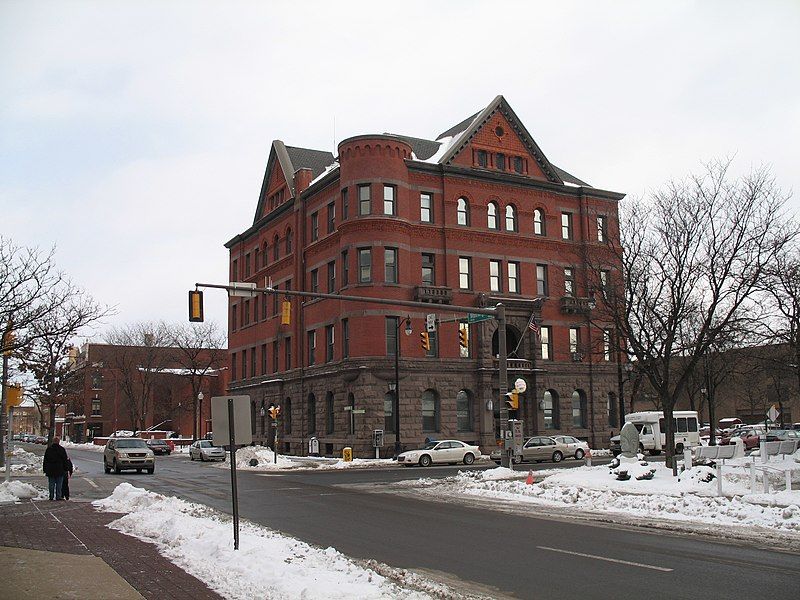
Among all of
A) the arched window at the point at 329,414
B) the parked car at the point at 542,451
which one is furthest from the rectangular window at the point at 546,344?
the arched window at the point at 329,414

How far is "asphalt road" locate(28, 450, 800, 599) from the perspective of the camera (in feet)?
30.9

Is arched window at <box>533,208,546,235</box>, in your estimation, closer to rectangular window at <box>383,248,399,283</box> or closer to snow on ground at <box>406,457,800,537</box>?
rectangular window at <box>383,248,399,283</box>

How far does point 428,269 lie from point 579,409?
14.9 meters

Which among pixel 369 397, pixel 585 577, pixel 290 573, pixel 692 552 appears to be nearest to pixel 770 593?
pixel 585 577

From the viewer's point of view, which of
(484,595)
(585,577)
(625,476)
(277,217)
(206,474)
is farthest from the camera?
(277,217)

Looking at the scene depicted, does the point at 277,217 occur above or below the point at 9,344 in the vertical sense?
above

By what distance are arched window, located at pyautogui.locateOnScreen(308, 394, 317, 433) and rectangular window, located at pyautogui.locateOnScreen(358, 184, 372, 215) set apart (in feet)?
43.9

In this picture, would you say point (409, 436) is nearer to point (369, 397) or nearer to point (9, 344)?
point (369, 397)

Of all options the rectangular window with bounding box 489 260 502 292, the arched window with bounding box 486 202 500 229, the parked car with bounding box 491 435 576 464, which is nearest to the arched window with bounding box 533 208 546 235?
the arched window with bounding box 486 202 500 229

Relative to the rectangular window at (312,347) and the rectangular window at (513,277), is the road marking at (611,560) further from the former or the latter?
the rectangular window at (312,347)

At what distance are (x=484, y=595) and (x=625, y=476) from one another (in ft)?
50.5

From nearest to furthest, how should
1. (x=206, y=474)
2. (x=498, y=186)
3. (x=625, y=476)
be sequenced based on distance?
(x=625, y=476) → (x=206, y=474) → (x=498, y=186)

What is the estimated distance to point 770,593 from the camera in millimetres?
8938

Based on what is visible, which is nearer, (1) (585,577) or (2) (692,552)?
(1) (585,577)
